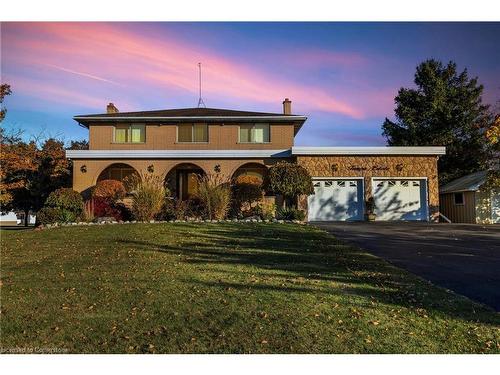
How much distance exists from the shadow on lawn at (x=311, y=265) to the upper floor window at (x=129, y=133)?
10241mm

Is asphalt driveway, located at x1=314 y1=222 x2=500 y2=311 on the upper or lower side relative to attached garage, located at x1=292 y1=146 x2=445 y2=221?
lower

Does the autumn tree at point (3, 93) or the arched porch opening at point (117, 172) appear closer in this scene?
the autumn tree at point (3, 93)

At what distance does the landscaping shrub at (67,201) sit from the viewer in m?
16.2

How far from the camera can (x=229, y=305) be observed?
5535 millimetres

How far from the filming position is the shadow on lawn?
5996 mm

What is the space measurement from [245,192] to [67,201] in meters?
6.99

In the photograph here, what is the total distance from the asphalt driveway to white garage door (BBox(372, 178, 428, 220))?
521 centimetres

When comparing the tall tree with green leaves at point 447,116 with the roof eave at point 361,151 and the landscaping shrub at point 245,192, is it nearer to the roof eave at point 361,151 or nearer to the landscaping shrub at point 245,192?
the roof eave at point 361,151

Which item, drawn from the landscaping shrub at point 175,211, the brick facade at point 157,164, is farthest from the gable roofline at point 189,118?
the landscaping shrub at point 175,211

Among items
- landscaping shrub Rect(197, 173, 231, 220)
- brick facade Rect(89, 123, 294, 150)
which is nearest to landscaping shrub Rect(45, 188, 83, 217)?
landscaping shrub Rect(197, 173, 231, 220)

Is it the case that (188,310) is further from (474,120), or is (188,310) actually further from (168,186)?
(474,120)

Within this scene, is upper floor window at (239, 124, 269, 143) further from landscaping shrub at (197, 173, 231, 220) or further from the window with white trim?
the window with white trim

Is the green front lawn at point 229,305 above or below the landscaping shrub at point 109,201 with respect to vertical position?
below
